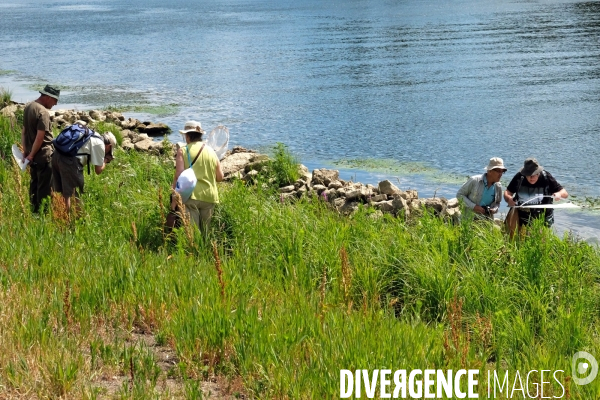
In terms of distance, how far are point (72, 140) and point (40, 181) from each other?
1.35m

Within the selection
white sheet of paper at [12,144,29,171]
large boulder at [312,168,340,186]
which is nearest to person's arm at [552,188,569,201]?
large boulder at [312,168,340,186]

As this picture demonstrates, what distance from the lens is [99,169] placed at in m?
10.2

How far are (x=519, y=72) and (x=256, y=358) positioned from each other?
28.6 metres

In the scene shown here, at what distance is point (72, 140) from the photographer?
10.1 metres

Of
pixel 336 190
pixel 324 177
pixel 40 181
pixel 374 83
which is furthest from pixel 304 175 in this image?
pixel 374 83

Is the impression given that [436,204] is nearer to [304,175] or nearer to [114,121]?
[304,175]

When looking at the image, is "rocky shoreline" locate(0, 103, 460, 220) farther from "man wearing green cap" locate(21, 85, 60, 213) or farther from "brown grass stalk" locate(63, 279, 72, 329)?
"brown grass stalk" locate(63, 279, 72, 329)

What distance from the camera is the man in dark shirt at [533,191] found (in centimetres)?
997

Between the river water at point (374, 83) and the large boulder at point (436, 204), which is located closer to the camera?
the large boulder at point (436, 204)

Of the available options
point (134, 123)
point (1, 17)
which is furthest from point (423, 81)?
point (1, 17)

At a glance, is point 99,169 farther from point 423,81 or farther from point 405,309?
point 423,81

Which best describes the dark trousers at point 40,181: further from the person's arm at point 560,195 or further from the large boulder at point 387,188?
the person's arm at point 560,195

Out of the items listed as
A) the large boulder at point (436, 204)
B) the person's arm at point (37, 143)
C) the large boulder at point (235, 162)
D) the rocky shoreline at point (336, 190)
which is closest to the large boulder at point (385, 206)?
the rocky shoreline at point (336, 190)

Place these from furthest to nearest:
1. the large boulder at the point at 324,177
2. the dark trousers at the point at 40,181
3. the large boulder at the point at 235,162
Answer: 1. the large boulder at the point at 235,162
2. the large boulder at the point at 324,177
3. the dark trousers at the point at 40,181
